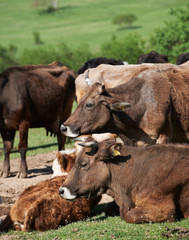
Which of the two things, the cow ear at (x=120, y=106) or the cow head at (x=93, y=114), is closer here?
the cow ear at (x=120, y=106)

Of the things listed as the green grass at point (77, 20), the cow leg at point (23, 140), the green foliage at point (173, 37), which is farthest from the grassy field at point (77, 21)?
the cow leg at point (23, 140)

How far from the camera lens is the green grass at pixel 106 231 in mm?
6454

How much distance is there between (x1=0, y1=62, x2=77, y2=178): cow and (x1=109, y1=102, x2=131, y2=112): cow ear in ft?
15.1

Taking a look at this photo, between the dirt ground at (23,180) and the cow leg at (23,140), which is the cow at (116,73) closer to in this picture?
the dirt ground at (23,180)

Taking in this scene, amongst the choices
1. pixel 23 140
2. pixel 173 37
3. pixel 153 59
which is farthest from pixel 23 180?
pixel 173 37

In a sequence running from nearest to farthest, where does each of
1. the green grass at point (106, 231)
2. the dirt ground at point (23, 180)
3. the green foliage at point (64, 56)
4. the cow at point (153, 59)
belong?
the green grass at point (106, 231), the dirt ground at point (23, 180), the cow at point (153, 59), the green foliage at point (64, 56)

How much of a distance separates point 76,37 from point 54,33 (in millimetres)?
6726

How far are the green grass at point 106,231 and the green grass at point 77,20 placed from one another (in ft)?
173

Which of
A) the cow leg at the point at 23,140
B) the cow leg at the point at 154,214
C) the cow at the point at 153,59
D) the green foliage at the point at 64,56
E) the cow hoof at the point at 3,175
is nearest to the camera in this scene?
the cow leg at the point at 154,214

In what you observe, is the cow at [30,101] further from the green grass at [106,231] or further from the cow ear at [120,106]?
the green grass at [106,231]

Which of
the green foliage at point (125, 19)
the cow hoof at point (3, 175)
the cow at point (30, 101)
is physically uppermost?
the cow at point (30, 101)

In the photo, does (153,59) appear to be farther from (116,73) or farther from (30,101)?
(116,73)

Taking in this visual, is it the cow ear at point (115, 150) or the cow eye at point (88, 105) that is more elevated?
the cow eye at point (88, 105)

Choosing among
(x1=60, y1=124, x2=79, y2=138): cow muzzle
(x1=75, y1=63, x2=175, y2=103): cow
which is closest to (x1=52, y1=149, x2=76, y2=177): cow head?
(x1=60, y1=124, x2=79, y2=138): cow muzzle
